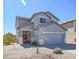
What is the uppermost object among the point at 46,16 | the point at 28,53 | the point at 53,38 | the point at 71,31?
the point at 46,16

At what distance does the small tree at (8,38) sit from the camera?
7.91 feet

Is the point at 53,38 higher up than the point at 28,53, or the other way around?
the point at 53,38

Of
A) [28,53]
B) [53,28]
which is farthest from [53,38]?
[28,53]

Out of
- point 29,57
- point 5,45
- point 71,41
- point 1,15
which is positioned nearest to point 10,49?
point 5,45

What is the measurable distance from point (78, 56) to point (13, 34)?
3.64 feet

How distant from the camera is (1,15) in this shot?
2.40 metres

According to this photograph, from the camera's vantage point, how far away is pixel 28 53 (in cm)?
251

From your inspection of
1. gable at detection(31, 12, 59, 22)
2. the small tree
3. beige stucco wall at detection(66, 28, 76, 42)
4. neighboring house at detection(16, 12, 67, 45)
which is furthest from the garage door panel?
the small tree

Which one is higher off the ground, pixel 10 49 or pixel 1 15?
pixel 1 15

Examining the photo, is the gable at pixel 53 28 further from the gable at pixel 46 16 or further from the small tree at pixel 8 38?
the small tree at pixel 8 38

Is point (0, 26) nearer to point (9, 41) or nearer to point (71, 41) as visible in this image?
point (9, 41)

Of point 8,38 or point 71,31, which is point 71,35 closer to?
point 71,31

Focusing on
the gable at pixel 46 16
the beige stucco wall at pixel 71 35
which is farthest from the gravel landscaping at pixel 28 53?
the gable at pixel 46 16

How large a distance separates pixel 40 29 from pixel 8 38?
20.3 inches
